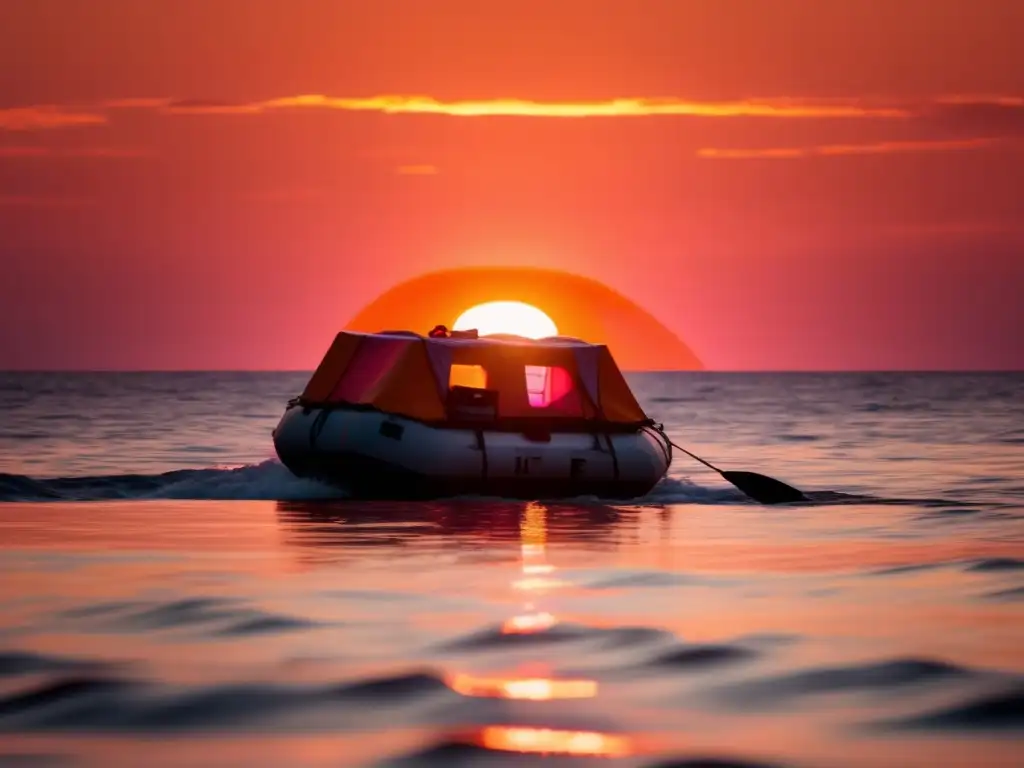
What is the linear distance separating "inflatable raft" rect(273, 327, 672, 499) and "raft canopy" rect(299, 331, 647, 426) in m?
0.02

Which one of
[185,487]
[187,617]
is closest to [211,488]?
[185,487]

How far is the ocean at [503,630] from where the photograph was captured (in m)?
9.48

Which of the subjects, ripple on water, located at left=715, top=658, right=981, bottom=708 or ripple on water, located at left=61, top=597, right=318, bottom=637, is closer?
ripple on water, located at left=715, top=658, right=981, bottom=708

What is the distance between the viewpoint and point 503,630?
13.2 meters

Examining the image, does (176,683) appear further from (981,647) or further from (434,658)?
(981,647)

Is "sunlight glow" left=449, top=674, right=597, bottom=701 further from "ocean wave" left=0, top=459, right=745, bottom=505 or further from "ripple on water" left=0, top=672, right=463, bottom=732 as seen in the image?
"ocean wave" left=0, top=459, right=745, bottom=505

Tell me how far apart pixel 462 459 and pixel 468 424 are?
0.68 m

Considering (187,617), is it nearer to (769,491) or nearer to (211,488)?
(211,488)

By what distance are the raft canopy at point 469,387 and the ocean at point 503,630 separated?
1.50 meters

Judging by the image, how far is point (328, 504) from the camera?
85.5 feet

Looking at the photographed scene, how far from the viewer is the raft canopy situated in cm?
2667

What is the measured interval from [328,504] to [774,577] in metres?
10.6

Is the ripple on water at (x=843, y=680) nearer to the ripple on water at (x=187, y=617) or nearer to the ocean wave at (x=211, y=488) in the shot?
the ripple on water at (x=187, y=617)

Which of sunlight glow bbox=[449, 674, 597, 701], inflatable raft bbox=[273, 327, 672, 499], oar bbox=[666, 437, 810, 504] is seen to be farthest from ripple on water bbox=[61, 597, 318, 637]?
oar bbox=[666, 437, 810, 504]
